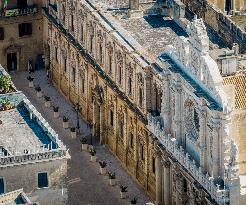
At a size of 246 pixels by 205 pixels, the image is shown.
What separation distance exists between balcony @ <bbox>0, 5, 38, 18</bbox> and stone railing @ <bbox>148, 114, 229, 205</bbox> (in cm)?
3964

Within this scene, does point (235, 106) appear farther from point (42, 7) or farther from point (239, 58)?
point (42, 7)

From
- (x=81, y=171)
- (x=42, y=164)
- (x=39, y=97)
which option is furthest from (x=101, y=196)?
(x=39, y=97)

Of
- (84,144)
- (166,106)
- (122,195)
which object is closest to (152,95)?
(166,106)

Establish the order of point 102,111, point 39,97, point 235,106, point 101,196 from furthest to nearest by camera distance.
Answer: point 39,97
point 102,111
point 101,196
point 235,106

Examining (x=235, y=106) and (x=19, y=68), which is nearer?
(x=235, y=106)

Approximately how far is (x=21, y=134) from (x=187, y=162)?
16426mm

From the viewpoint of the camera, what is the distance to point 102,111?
14838cm

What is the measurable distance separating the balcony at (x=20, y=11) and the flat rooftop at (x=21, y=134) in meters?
34.7

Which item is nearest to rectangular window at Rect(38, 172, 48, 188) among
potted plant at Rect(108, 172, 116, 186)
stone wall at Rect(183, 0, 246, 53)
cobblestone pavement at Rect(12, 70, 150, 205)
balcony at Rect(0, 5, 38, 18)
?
cobblestone pavement at Rect(12, 70, 150, 205)

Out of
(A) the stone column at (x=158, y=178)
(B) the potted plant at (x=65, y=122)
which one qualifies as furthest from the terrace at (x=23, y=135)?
(B) the potted plant at (x=65, y=122)

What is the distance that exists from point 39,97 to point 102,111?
16.5 metres

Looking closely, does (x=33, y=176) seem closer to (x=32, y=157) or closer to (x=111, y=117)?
(x=32, y=157)

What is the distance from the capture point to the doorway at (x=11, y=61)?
6663 inches

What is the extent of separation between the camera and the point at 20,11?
168 metres
